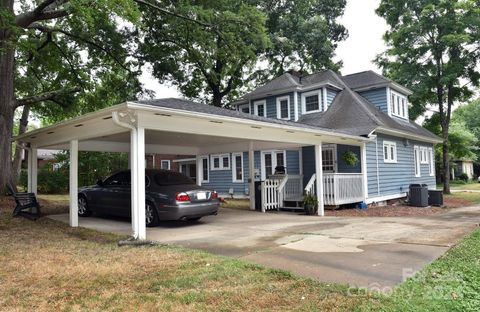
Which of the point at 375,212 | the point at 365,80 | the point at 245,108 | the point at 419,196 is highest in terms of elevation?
the point at 365,80

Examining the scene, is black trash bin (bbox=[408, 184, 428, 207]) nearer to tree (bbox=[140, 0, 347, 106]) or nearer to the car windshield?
tree (bbox=[140, 0, 347, 106])

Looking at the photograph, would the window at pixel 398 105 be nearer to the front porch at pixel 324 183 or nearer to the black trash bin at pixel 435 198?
the black trash bin at pixel 435 198

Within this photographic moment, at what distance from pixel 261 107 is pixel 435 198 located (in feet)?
31.5

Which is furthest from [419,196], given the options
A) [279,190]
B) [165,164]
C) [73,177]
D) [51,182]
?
[51,182]

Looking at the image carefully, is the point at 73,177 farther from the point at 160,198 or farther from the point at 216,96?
the point at 216,96

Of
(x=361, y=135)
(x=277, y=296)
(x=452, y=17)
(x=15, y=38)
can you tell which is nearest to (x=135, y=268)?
(x=277, y=296)

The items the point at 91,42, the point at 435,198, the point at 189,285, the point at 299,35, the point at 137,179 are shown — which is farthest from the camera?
the point at 299,35

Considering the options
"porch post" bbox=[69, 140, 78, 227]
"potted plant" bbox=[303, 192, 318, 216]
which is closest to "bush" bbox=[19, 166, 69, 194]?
"porch post" bbox=[69, 140, 78, 227]

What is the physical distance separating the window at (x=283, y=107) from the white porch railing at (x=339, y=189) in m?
5.67

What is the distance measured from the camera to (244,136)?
32.0 feet

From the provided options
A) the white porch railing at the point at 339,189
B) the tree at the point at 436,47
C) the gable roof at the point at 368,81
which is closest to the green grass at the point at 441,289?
the white porch railing at the point at 339,189

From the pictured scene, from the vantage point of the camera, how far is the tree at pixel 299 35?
2569 cm

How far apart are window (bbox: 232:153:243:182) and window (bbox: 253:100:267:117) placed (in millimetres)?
3392

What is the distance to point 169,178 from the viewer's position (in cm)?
979
